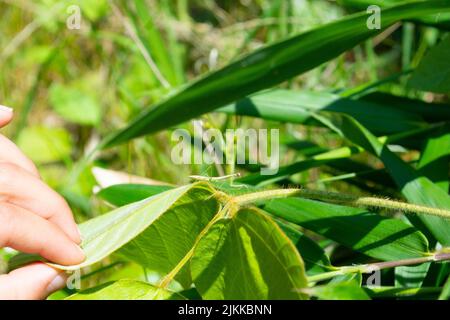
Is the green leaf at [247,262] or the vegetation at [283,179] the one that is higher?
the vegetation at [283,179]

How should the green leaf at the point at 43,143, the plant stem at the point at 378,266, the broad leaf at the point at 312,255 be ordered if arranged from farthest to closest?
the green leaf at the point at 43,143 → the broad leaf at the point at 312,255 → the plant stem at the point at 378,266

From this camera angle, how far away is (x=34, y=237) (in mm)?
625

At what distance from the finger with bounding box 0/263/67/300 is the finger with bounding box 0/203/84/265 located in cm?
1

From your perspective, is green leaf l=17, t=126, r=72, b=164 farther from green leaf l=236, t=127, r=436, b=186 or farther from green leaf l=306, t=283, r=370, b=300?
green leaf l=306, t=283, r=370, b=300

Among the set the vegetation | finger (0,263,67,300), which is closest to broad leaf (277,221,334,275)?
the vegetation

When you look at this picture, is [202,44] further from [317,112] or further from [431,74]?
[431,74]

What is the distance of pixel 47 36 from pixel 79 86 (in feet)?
0.90

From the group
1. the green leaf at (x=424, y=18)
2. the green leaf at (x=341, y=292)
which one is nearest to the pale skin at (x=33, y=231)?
the green leaf at (x=341, y=292)

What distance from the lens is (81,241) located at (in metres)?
0.67

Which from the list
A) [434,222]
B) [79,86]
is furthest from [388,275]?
[79,86]

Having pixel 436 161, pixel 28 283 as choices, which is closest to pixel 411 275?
pixel 436 161

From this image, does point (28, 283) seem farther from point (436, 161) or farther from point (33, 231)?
point (436, 161)

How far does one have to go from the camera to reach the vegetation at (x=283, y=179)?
2.00ft

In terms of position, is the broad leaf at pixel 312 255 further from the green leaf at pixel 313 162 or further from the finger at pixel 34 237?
the finger at pixel 34 237
